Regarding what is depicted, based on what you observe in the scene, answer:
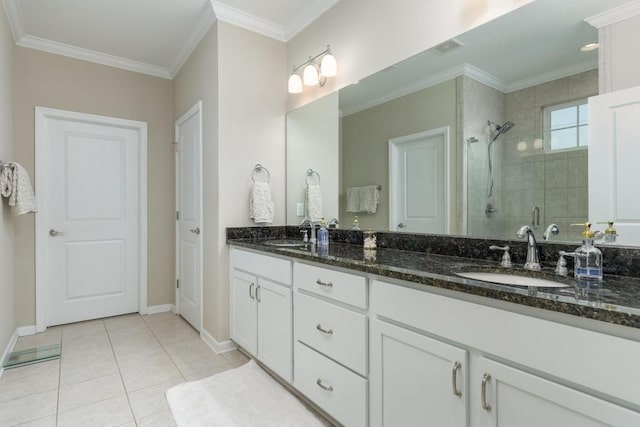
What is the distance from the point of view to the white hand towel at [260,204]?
271 centimetres

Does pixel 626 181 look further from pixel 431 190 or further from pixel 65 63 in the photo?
pixel 65 63

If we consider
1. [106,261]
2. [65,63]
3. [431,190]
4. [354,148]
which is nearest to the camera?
[431,190]

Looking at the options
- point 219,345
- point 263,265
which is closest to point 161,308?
point 219,345

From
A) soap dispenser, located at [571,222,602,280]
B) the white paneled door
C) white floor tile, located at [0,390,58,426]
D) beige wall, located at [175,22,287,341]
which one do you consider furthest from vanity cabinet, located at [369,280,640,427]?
the white paneled door

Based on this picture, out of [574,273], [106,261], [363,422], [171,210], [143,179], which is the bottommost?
[363,422]

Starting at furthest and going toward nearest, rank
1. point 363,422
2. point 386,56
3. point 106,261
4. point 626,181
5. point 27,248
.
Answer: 1. point 106,261
2. point 27,248
3. point 386,56
4. point 363,422
5. point 626,181

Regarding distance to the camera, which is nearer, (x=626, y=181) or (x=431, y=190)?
(x=626, y=181)

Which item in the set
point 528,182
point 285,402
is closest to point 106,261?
point 285,402

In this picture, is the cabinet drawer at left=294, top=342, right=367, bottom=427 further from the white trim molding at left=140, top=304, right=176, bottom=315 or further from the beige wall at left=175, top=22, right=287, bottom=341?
the white trim molding at left=140, top=304, right=176, bottom=315

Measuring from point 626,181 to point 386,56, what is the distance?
4.63 feet

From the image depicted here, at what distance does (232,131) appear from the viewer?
265 cm

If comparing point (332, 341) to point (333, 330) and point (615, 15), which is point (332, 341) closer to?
point (333, 330)

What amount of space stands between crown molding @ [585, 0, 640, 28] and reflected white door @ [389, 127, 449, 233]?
70 cm

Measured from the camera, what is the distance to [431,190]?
188 centimetres
